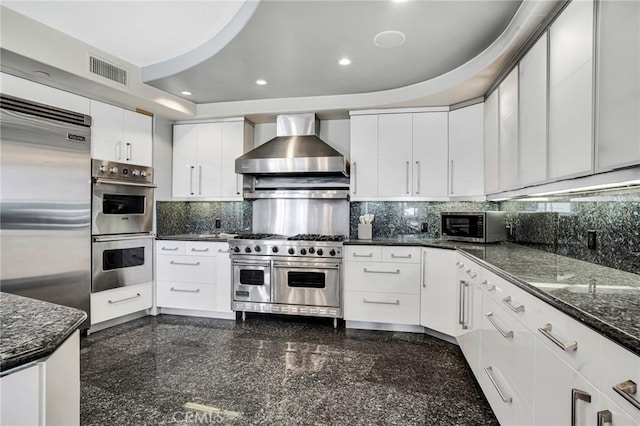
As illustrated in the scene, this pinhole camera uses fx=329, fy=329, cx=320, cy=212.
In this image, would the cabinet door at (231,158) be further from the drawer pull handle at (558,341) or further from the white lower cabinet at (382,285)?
the drawer pull handle at (558,341)

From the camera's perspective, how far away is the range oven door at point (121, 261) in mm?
3268

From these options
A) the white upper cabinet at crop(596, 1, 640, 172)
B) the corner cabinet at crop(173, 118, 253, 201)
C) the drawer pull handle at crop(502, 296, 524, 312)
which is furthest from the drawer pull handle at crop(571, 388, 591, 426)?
the corner cabinet at crop(173, 118, 253, 201)

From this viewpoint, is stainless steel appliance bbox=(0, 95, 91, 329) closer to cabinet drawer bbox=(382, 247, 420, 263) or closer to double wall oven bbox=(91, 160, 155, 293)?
double wall oven bbox=(91, 160, 155, 293)

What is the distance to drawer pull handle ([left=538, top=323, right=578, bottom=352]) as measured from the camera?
100 cm

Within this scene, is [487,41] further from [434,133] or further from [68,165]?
→ [68,165]

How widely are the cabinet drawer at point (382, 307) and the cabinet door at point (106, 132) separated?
9.32 feet

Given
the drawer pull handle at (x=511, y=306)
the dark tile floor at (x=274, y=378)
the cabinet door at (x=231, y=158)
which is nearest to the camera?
the drawer pull handle at (x=511, y=306)

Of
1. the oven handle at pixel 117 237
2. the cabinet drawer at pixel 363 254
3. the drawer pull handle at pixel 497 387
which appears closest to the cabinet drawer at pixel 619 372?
the drawer pull handle at pixel 497 387

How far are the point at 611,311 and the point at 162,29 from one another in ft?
10.4

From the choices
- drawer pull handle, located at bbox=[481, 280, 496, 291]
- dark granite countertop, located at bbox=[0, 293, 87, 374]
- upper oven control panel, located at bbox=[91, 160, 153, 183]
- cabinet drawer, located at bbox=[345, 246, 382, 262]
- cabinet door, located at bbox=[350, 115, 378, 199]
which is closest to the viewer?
dark granite countertop, located at bbox=[0, 293, 87, 374]

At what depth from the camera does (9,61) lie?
8.07ft

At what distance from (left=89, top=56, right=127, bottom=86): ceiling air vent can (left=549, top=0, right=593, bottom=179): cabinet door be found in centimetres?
341

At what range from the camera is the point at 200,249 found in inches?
149

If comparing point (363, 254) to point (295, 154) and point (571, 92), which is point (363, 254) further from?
point (571, 92)
